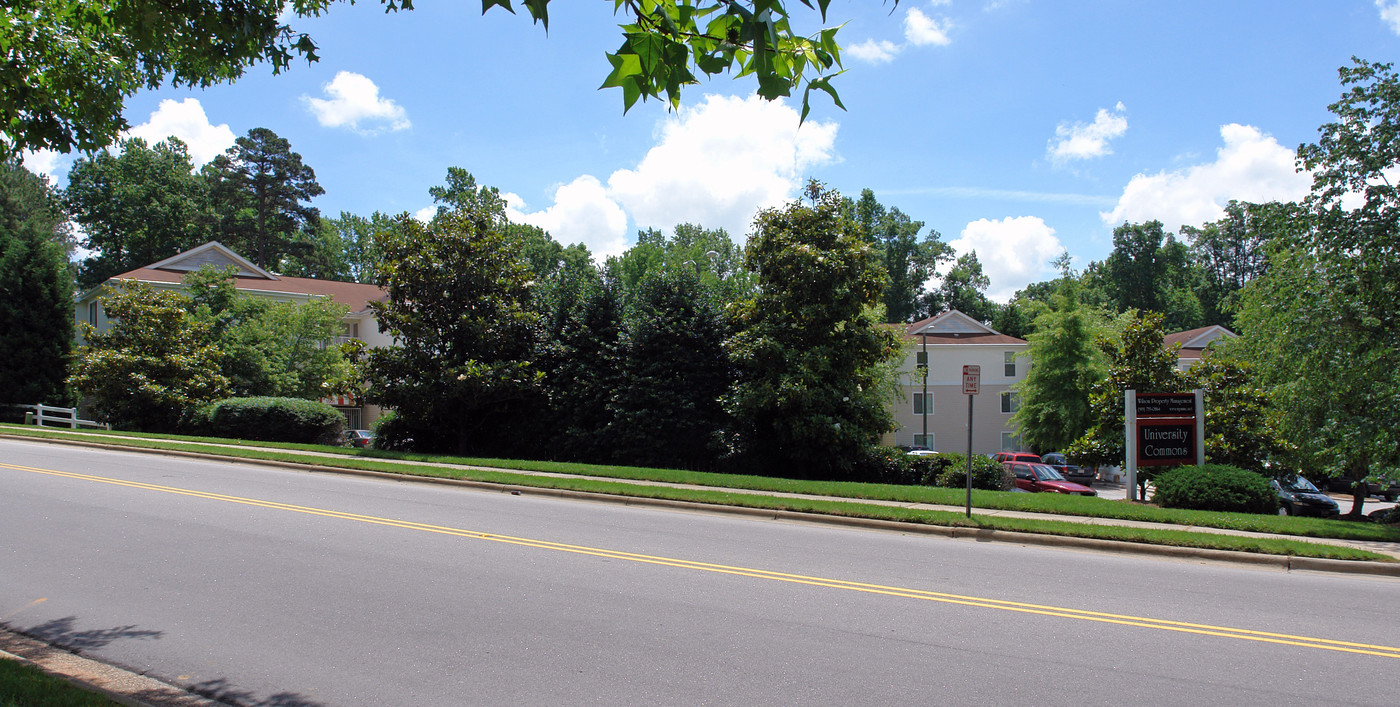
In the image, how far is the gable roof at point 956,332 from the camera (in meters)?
48.8

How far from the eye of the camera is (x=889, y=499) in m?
14.5

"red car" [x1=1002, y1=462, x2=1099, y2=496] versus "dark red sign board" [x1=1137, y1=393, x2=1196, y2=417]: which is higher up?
"dark red sign board" [x1=1137, y1=393, x2=1196, y2=417]

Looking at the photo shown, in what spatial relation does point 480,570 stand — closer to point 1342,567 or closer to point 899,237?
point 1342,567

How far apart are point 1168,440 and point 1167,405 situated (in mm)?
755

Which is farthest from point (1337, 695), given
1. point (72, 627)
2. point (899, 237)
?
point (899, 237)

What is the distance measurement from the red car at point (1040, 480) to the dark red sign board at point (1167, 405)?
7.71 meters

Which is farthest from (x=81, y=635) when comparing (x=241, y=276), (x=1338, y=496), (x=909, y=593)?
(x=1338, y=496)

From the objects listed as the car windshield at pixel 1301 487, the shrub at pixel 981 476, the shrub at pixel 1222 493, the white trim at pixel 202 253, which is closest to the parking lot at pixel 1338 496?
the car windshield at pixel 1301 487

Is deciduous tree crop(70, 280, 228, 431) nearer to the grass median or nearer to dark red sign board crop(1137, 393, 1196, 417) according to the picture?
the grass median

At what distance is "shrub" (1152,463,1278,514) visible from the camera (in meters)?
14.7

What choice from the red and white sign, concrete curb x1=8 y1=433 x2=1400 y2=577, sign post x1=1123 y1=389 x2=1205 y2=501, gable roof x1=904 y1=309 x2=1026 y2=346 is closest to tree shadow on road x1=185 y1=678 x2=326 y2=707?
concrete curb x1=8 y1=433 x2=1400 y2=577

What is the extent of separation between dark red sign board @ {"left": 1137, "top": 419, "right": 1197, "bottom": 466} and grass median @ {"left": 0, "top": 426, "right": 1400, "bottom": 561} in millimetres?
3429

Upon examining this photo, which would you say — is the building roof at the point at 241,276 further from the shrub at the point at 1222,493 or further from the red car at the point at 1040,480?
the shrub at the point at 1222,493

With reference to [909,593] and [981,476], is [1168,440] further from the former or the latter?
[909,593]
